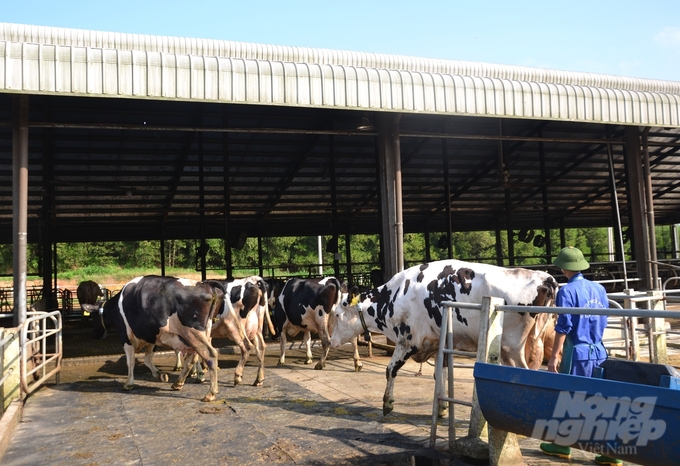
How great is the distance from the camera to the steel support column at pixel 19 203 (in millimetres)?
9266

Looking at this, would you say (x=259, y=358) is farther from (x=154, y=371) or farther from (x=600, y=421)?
(x=600, y=421)

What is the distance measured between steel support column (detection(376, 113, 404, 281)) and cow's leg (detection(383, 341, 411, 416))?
14.7ft

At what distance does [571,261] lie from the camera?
5246 mm

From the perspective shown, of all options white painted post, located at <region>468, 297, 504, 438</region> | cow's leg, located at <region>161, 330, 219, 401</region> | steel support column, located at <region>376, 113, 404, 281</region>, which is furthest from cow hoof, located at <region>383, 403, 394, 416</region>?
steel support column, located at <region>376, 113, 404, 281</region>

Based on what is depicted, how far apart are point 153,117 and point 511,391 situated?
1214 centimetres

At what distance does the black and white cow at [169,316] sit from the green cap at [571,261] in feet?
15.8

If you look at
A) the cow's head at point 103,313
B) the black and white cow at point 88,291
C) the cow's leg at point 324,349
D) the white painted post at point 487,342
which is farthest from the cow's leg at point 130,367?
the black and white cow at point 88,291

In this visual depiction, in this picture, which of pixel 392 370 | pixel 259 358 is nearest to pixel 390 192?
pixel 259 358

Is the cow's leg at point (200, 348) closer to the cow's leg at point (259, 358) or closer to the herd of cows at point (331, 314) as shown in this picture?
the herd of cows at point (331, 314)

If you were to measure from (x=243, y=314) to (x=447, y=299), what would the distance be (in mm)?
4333

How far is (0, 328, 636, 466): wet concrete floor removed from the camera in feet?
17.7

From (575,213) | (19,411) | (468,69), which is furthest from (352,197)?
(19,411)

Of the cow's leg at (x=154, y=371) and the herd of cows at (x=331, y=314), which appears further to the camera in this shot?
the cow's leg at (x=154, y=371)

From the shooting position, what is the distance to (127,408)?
7.70 meters
